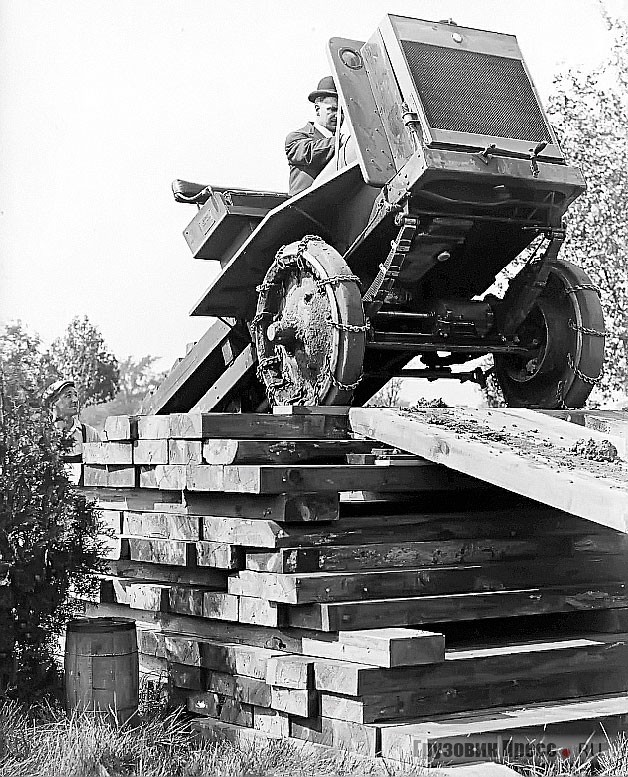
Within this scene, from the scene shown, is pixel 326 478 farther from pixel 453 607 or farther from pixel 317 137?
pixel 317 137

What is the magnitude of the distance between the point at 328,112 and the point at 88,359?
72.8 ft

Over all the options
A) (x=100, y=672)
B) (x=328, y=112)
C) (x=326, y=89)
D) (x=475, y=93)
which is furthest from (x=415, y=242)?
(x=100, y=672)

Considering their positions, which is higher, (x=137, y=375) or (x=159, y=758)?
(x=137, y=375)

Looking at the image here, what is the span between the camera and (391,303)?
779 centimetres

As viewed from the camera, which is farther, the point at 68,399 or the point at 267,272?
the point at 68,399

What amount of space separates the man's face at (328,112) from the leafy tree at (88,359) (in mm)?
20946

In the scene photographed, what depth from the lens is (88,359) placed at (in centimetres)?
2973

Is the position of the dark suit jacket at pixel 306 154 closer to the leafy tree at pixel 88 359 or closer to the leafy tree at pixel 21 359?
the leafy tree at pixel 21 359

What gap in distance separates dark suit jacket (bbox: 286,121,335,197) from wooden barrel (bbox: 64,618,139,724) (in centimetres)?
348

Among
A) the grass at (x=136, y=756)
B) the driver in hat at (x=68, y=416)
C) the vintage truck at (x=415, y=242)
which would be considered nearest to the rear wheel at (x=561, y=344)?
the vintage truck at (x=415, y=242)

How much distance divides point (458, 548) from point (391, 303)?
1.77 m

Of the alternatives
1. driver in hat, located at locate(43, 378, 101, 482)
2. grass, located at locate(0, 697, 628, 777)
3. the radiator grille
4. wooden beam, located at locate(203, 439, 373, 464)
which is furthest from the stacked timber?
the radiator grille

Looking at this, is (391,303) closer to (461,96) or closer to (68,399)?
(461,96)

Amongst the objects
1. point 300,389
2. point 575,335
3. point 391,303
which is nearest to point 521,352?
point 575,335
